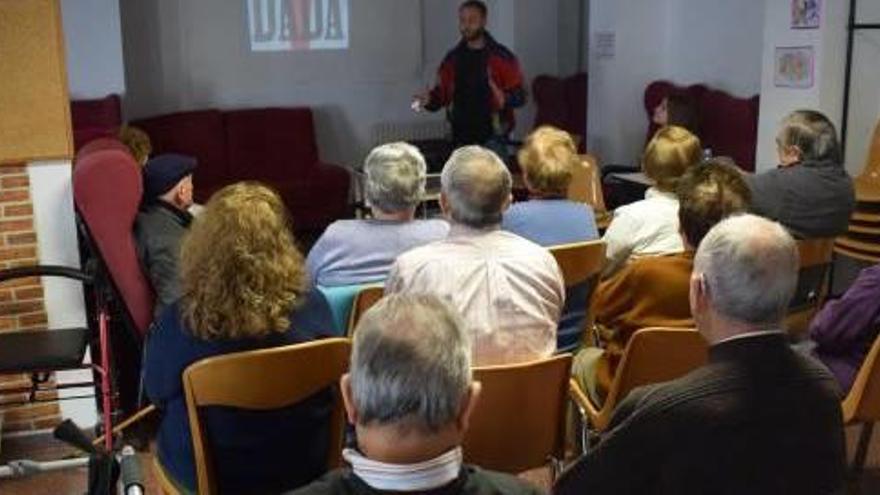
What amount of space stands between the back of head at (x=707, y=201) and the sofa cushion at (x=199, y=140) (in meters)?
4.71

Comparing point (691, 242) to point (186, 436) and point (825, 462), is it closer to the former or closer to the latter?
point (825, 462)

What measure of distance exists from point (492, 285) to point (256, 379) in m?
0.68

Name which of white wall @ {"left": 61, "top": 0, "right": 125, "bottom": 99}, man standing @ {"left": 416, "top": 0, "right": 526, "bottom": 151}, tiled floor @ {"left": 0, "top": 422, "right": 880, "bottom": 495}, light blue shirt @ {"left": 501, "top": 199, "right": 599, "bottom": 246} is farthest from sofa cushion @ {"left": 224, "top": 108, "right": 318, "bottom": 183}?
light blue shirt @ {"left": 501, "top": 199, "right": 599, "bottom": 246}

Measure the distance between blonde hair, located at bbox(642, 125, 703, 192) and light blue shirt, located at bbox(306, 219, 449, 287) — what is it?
2.77 ft

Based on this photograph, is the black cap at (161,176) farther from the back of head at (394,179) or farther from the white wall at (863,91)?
the white wall at (863,91)

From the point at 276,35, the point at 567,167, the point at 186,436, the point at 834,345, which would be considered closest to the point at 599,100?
the point at 276,35

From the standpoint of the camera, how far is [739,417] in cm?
163

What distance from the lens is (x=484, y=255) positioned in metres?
2.52

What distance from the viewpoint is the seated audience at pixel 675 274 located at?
2.59 m

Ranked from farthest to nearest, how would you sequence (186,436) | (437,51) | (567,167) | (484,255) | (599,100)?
(437,51) < (599,100) < (567,167) < (484,255) < (186,436)

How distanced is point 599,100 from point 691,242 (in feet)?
17.1

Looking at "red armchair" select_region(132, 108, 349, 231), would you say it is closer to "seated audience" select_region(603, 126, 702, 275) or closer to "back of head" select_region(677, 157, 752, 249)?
"seated audience" select_region(603, 126, 702, 275)

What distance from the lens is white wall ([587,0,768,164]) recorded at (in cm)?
715

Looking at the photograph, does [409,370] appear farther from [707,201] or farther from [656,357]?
[707,201]
